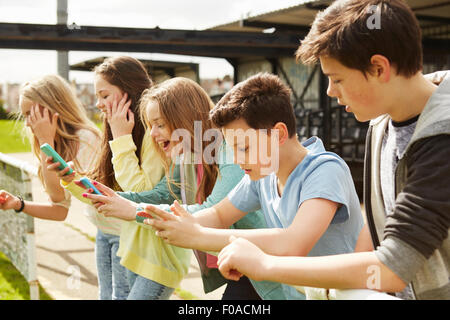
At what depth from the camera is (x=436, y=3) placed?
28.3ft

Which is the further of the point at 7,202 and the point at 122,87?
the point at 7,202

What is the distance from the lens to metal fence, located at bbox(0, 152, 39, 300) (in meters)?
3.62

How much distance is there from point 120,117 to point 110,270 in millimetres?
880

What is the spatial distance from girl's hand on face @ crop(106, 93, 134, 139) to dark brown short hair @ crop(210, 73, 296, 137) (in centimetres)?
67

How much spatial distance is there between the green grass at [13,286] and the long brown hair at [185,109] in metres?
2.55

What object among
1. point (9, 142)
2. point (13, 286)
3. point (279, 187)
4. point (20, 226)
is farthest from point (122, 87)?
point (9, 142)

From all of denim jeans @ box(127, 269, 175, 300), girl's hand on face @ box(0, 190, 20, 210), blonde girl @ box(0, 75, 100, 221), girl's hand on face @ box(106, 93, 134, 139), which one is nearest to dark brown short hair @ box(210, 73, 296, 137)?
girl's hand on face @ box(106, 93, 134, 139)

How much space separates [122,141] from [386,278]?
4.37ft

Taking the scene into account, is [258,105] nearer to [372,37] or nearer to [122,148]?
[372,37]

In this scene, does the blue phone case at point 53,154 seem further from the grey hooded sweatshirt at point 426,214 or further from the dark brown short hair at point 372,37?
the grey hooded sweatshirt at point 426,214

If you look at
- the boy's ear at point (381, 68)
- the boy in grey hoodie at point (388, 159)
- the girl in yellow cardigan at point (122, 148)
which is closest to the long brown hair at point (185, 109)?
the girl in yellow cardigan at point (122, 148)

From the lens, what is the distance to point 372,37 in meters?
1.09

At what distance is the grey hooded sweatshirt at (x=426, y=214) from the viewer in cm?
95

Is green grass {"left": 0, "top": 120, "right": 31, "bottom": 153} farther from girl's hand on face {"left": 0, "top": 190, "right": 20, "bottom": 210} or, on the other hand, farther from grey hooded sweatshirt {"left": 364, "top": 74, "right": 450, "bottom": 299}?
grey hooded sweatshirt {"left": 364, "top": 74, "right": 450, "bottom": 299}
